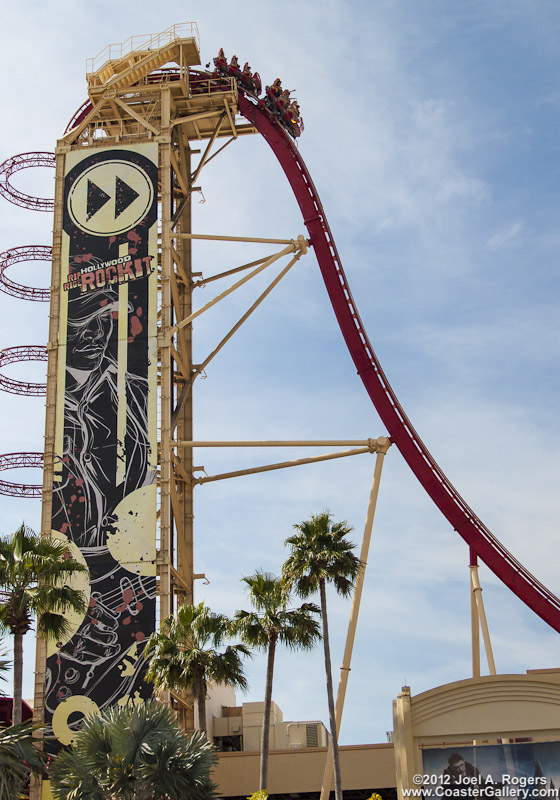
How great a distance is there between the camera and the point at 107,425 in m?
43.8

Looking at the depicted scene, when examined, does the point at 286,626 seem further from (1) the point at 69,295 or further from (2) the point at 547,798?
(1) the point at 69,295

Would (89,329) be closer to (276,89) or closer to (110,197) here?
(110,197)

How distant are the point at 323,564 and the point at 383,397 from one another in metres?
9.94

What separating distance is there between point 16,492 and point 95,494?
25.0 ft

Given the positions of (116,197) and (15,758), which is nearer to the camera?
(15,758)

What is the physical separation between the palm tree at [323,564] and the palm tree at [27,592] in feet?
24.7

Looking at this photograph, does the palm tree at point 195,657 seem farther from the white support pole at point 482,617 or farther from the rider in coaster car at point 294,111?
the rider in coaster car at point 294,111

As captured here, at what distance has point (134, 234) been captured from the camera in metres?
46.3

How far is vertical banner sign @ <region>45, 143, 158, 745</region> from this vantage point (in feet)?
132

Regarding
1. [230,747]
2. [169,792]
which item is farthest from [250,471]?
[169,792]

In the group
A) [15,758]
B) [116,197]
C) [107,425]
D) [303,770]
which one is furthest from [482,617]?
[116,197]

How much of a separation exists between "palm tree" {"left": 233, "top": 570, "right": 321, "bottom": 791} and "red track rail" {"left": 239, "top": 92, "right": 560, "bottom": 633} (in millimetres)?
8734

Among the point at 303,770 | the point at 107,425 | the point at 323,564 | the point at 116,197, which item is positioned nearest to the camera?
the point at 323,564

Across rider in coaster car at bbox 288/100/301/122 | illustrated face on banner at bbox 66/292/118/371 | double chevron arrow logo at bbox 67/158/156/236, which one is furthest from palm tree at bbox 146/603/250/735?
rider in coaster car at bbox 288/100/301/122
